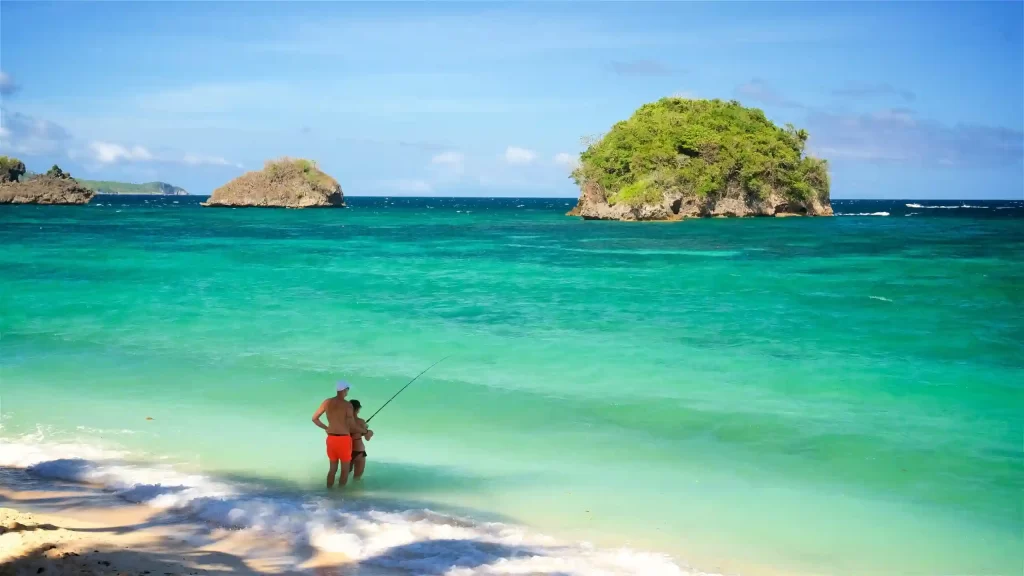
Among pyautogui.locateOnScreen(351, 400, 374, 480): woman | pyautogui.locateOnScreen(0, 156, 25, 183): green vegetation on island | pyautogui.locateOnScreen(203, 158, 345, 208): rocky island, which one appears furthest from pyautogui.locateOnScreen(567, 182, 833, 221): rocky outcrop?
pyautogui.locateOnScreen(0, 156, 25, 183): green vegetation on island

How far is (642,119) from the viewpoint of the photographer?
78062 millimetres

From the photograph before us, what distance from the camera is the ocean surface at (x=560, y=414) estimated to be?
286 inches

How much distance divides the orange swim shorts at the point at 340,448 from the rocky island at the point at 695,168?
2446 inches

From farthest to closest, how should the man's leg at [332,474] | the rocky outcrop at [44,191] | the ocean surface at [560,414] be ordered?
the rocky outcrop at [44,191] → the man's leg at [332,474] → the ocean surface at [560,414]

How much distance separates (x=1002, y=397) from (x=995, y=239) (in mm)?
41876

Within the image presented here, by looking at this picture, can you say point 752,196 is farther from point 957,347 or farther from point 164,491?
point 164,491

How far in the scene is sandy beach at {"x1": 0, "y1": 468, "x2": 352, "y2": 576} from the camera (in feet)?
18.8

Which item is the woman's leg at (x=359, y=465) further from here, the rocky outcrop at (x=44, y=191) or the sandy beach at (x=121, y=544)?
→ the rocky outcrop at (x=44, y=191)

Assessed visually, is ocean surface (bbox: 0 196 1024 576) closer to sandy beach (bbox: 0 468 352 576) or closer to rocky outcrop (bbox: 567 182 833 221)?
sandy beach (bbox: 0 468 352 576)

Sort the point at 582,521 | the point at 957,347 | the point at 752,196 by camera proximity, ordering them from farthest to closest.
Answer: the point at 752,196 < the point at 957,347 < the point at 582,521

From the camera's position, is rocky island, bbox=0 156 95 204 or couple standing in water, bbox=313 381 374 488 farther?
rocky island, bbox=0 156 95 204

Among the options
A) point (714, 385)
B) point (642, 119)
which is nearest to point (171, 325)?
point (714, 385)

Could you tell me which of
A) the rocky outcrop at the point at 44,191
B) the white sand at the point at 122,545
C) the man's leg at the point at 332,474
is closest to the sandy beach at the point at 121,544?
the white sand at the point at 122,545

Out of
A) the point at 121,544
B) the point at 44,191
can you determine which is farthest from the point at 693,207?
the point at 44,191
